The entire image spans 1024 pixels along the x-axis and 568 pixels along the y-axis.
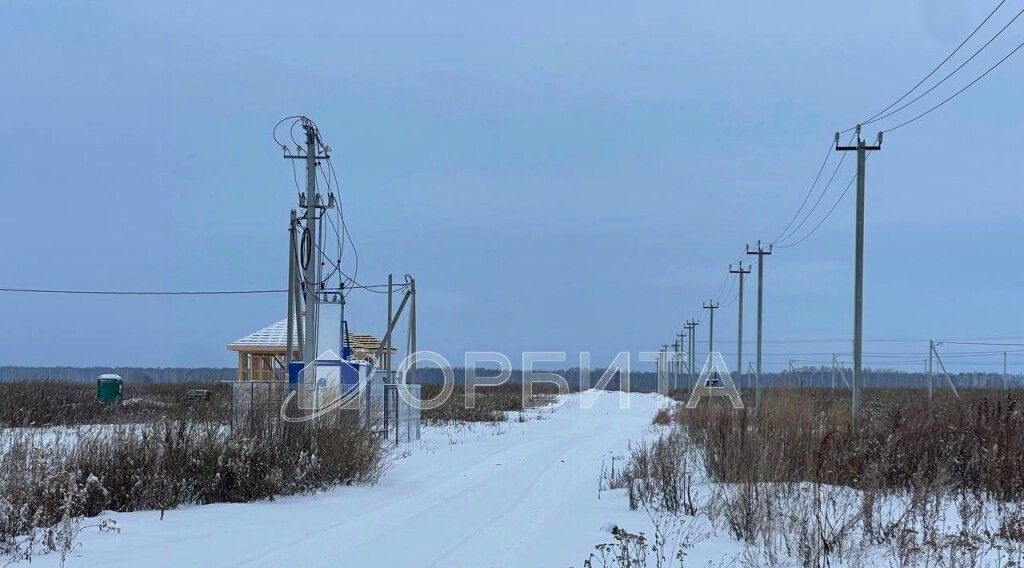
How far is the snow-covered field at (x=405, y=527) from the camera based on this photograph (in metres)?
8.46

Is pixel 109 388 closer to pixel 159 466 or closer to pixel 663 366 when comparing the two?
pixel 159 466

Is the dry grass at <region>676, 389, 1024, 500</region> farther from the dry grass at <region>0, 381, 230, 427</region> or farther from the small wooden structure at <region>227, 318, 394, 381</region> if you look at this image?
the small wooden structure at <region>227, 318, 394, 381</region>

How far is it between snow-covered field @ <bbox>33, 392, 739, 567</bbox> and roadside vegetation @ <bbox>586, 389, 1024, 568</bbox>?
41cm

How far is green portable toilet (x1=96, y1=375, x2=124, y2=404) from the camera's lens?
3578 centimetres

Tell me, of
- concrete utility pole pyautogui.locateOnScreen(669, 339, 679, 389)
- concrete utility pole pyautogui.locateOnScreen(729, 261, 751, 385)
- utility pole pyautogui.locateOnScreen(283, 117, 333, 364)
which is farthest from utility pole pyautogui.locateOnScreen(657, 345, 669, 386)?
utility pole pyautogui.locateOnScreen(283, 117, 333, 364)

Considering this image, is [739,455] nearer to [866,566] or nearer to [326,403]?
[866,566]

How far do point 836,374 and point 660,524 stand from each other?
39601 millimetres

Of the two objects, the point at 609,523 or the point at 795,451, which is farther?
the point at 795,451

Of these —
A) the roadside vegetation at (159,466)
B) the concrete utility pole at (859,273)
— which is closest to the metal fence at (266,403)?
the roadside vegetation at (159,466)

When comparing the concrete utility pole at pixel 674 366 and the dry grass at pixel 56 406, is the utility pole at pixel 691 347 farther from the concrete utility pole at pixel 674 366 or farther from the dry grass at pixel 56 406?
the dry grass at pixel 56 406

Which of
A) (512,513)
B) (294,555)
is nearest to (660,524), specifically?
(512,513)

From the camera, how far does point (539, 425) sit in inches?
1256

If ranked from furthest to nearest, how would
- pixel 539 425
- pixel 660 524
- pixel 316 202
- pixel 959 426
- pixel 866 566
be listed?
pixel 539 425 < pixel 316 202 < pixel 959 426 < pixel 660 524 < pixel 866 566

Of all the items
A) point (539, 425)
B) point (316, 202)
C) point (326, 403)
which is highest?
point (316, 202)
